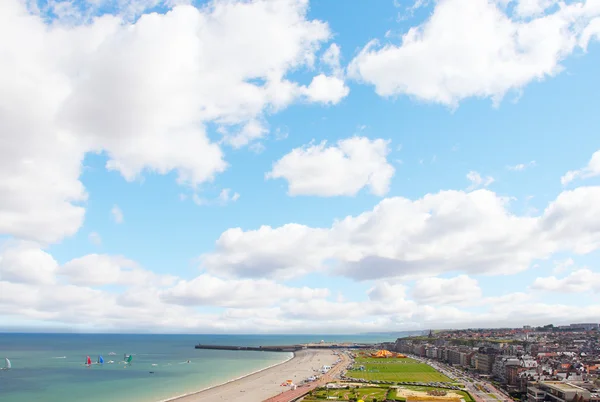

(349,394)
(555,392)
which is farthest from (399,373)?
(555,392)

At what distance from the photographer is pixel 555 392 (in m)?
85.2

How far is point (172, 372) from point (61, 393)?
163 feet

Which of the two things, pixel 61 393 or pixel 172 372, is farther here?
pixel 172 372

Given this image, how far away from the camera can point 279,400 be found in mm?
91875

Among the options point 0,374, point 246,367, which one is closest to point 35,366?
point 0,374

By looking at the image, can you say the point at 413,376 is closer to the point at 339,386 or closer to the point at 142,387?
the point at 339,386

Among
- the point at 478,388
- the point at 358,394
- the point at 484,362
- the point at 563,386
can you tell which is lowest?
the point at 478,388

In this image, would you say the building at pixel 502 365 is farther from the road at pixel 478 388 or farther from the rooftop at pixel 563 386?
the rooftop at pixel 563 386

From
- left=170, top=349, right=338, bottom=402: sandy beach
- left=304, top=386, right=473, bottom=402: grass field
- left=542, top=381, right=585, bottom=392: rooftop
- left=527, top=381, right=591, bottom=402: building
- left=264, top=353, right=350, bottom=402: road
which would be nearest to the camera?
left=527, top=381, right=591, bottom=402: building

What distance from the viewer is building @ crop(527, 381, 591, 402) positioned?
80.2 metres

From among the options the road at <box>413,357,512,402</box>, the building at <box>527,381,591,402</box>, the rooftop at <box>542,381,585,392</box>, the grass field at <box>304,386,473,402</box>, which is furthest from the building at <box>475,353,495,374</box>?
the rooftop at <box>542,381,585,392</box>

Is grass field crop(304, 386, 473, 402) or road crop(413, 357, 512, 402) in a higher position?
grass field crop(304, 386, 473, 402)

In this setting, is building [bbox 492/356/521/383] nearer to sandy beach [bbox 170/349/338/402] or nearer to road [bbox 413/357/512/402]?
road [bbox 413/357/512/402]

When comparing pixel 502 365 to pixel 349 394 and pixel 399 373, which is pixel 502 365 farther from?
pixel 349 394
